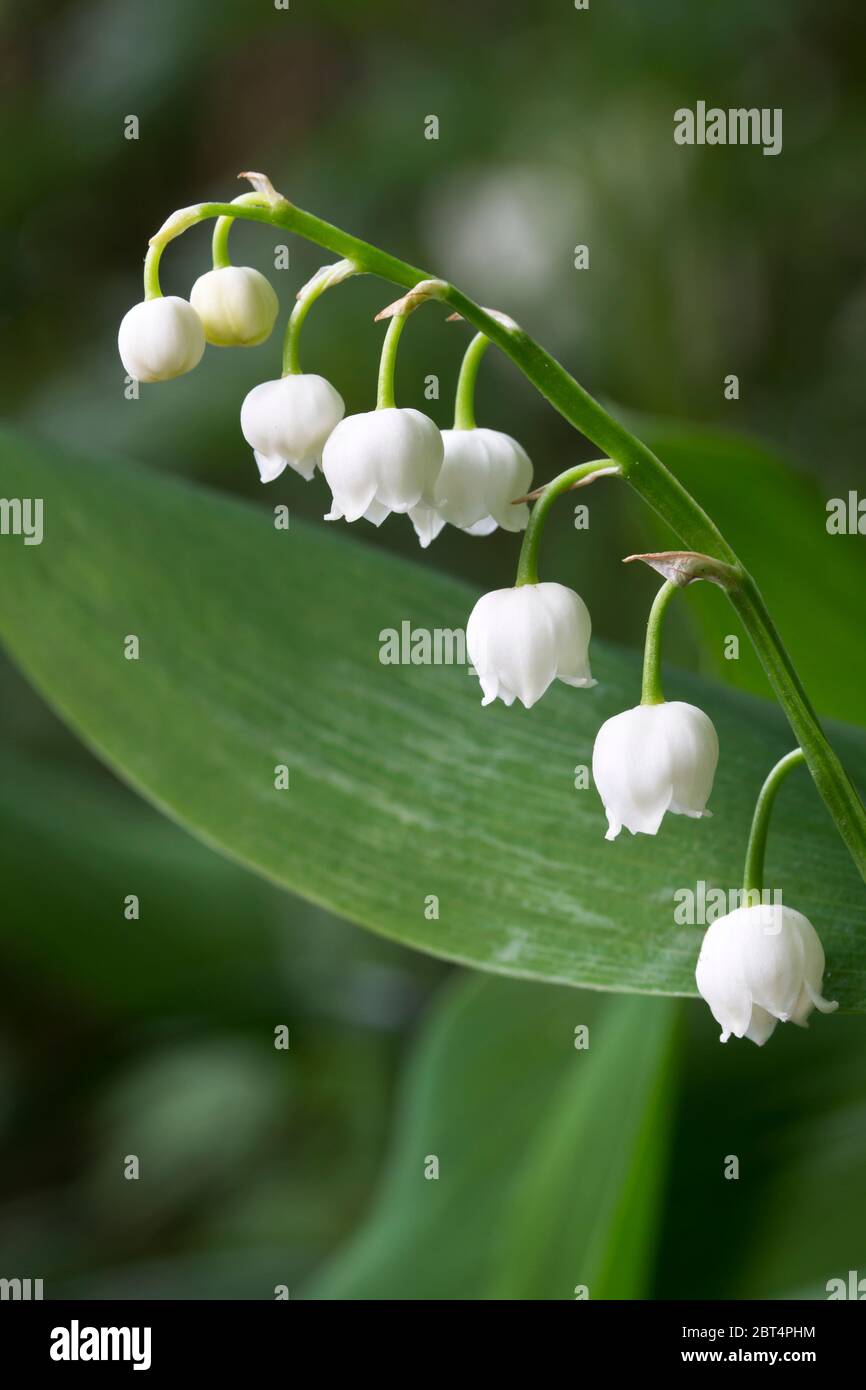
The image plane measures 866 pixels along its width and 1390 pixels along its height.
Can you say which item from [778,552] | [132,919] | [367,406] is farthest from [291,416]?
[367,406]

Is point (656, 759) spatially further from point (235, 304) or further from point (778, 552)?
point (778, 552)

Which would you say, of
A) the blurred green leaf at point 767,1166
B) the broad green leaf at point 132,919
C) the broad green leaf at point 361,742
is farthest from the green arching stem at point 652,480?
the broad green leaf at point 132,919

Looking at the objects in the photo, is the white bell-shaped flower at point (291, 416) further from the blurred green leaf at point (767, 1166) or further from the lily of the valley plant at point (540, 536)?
the blurred green leaf at point (767, 1166)

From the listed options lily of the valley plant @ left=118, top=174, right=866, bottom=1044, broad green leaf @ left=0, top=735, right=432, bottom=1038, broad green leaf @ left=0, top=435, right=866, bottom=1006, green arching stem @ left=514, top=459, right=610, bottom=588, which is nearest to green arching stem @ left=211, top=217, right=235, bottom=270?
lily of the valley plant @ left=118, top=174, right=866, bottom=1044

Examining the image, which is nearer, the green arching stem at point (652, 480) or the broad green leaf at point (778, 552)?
the green arching stem at point (652, 480)

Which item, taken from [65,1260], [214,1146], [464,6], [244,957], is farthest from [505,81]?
[65,1260]
